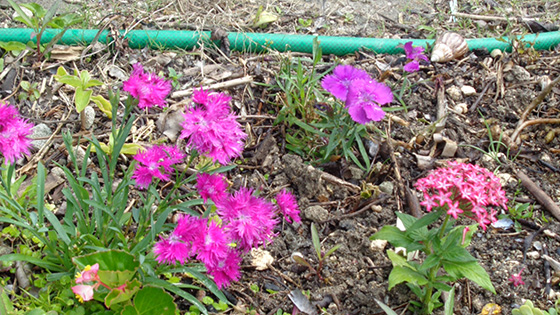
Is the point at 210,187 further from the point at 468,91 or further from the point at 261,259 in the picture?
the point at 468,91

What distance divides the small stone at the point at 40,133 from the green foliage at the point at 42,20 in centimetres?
56

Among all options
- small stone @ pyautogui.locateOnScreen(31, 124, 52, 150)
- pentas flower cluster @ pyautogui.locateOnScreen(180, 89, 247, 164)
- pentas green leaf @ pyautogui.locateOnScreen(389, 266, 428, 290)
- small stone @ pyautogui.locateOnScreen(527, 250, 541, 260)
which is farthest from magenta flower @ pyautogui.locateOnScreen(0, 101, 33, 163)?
small stone @ pyautogui.locateOnScreen(527, 250, 541, 260)

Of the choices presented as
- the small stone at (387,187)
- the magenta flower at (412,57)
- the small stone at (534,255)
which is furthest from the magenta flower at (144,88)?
the small stone at (534,255)

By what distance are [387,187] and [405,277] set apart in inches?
26.4

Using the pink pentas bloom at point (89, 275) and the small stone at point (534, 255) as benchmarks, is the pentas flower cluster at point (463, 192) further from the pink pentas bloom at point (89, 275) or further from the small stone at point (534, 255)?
the pink pentas bloom at point (89, 275)

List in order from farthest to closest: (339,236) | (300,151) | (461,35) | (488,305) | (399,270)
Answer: (461,35) < (300,151) < (339,236) < (488,305) < (399,270)

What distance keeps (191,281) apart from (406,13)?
2.66 metres

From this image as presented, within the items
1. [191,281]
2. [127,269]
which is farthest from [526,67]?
[127,269]

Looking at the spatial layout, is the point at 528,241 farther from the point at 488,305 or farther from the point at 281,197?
the point at 281,197

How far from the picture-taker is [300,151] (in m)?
2.64

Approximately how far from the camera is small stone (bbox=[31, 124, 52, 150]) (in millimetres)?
2541

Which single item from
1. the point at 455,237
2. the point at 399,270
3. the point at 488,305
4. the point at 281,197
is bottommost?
the point at 488,305

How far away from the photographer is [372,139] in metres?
2.62

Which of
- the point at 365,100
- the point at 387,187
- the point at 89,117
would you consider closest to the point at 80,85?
the point at 89,117
